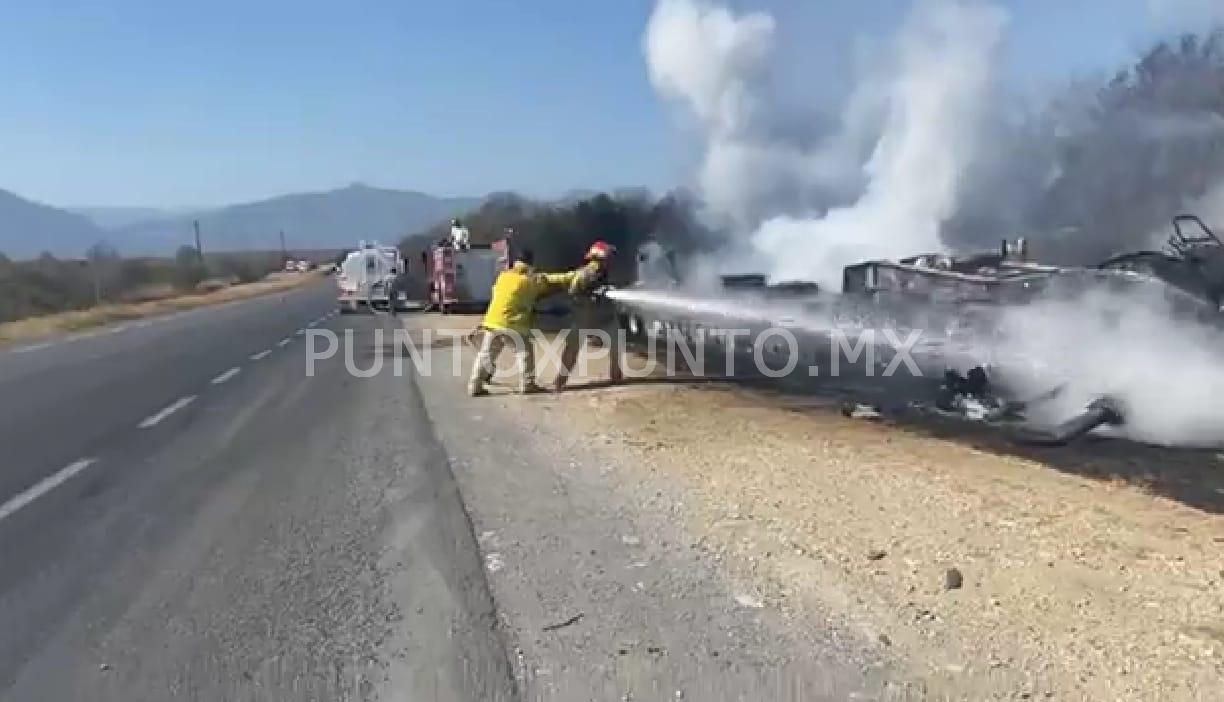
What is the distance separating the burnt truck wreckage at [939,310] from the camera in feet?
44.8

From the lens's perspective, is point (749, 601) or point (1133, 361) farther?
point (1133, 361)

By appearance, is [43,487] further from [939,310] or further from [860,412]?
[939,310]

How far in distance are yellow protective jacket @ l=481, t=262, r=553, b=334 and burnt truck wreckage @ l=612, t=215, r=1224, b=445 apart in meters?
4.56

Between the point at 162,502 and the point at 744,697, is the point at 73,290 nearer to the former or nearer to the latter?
the point at 162,502

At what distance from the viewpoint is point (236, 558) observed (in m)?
6.90

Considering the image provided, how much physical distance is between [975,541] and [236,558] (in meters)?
3.99

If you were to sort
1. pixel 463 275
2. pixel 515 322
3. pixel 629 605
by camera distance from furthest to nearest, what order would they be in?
1. pixel 463 275
2. pixel 515 322
3. pixel 629 605

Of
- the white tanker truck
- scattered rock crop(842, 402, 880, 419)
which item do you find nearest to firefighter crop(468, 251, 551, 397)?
scattered rock crop(842, 402, 880, 419)

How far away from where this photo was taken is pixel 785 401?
14609 mm

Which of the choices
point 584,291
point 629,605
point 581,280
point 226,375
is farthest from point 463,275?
point 629,605

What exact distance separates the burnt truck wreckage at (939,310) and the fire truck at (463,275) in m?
10.0

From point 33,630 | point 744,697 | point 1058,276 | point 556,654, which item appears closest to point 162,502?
point 33,630

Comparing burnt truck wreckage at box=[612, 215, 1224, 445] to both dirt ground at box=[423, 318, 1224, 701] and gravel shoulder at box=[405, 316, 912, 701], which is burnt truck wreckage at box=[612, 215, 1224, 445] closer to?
dirt ground at box=[423, 318, 1224, 701]

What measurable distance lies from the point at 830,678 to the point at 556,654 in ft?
3.61
